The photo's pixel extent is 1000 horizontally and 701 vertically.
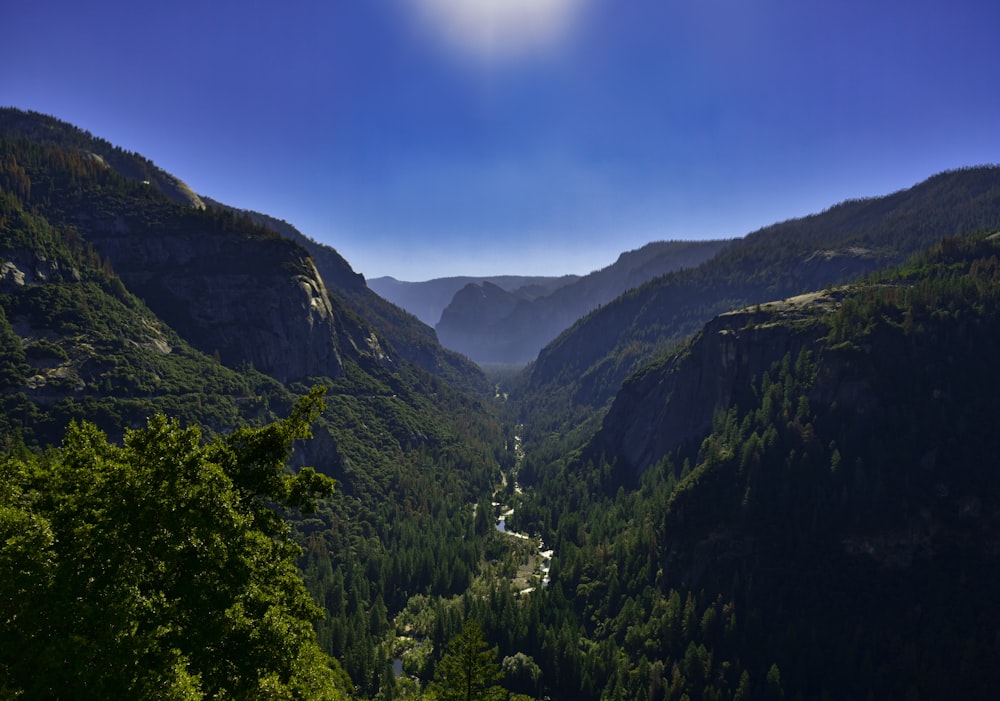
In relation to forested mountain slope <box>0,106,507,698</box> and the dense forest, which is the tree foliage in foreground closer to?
the dense forest

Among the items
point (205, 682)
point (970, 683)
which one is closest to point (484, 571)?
point (970, 683)

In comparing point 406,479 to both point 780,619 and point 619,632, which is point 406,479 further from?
point 780,619

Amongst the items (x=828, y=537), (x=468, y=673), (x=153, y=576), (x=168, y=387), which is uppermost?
(x=168, y=387)

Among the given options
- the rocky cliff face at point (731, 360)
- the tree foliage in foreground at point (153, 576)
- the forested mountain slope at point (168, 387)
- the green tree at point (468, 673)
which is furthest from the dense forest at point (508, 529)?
the rocky cliff face at point (731, 360)

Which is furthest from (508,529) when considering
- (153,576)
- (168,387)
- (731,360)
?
(153,576)

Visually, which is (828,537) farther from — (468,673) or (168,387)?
(168,387)

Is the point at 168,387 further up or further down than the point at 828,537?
further up

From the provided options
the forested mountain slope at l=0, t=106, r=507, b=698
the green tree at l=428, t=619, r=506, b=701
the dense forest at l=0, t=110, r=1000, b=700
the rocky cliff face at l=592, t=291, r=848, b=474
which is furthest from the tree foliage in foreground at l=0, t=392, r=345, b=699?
the rocky cliff face at l=592, t=291, r=848, b=474
